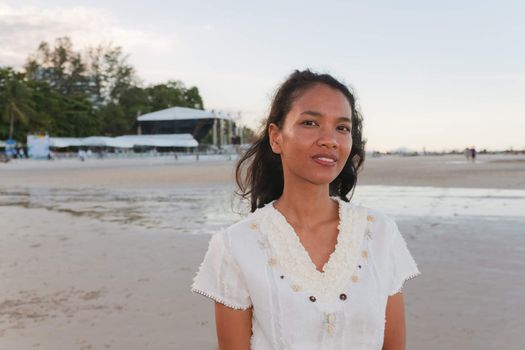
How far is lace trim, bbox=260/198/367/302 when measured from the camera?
1569 millimetres

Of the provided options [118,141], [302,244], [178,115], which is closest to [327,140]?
[302,244]

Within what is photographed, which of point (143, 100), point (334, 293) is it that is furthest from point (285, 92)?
point (143, 100)

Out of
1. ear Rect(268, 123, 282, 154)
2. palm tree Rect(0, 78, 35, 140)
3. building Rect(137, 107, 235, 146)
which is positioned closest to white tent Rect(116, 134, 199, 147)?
building Rect(137, 107, 235, 146)

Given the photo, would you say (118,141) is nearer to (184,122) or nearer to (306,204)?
(184,122)

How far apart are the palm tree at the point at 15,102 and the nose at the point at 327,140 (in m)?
58.0

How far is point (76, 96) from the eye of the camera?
73.8m

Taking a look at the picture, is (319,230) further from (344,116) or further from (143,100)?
(143,100)

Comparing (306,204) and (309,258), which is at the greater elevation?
(306,204)

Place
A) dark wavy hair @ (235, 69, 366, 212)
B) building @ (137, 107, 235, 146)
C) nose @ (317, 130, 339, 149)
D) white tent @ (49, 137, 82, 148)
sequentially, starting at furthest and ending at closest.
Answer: building @ (137, 107, 235, 146), white tent @ (49, 137, 82, 148), dark wavy hair @ (235, 69, 366, 212), nose @ (317, 130, 339, 149)

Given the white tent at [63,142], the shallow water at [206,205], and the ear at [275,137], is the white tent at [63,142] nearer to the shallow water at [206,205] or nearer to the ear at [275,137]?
the shallow water at [206,205]

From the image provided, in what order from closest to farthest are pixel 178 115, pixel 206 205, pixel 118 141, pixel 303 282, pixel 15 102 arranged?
pixel 303 282 < pixel 206 205 < pixel 15 102 < pixel 118 141 < pixel 178 115

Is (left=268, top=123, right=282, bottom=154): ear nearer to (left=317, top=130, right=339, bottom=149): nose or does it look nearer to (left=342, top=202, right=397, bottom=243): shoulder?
(left=317, top=130, right=339, bottom=149): nose

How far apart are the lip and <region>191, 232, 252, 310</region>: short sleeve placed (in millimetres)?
378

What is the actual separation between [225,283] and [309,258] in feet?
0.88
